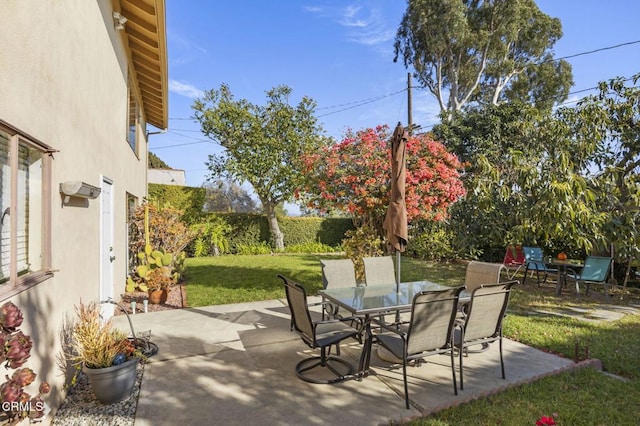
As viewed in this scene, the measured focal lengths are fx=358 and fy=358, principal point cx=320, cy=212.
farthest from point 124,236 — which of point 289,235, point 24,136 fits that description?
point 289,235

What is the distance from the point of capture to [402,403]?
3.47 m

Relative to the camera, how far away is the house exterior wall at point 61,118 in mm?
2658

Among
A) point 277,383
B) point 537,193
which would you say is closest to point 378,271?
point 277,383

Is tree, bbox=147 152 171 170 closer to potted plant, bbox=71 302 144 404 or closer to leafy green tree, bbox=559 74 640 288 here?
potted plant, bbox=71 302 144 404

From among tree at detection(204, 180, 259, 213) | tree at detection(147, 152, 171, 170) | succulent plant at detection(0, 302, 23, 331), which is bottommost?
succulent plant at detection(0, 302, 23, 331)

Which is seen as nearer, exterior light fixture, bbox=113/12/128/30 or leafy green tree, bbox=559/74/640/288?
exterior light fixture, bbox=113/12/128/30

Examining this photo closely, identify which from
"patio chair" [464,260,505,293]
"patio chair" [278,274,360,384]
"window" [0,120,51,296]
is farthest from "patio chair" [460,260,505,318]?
"window" [0,120,51,296]

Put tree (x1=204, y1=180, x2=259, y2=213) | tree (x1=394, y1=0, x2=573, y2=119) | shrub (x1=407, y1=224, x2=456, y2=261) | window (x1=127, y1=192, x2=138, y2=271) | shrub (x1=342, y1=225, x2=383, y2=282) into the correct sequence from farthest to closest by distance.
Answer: tree (x1=204, y1=180, x2=259, y2=213) → tree (x1=394, y1=0, x2=573, y2=119) → shrub (x1=407, y1=224, x2=456, y2=261) → window (x1=127, y1=192, x2=138, y2=271) → shrub (x1=342, y1=225, x2=383, y2=282)

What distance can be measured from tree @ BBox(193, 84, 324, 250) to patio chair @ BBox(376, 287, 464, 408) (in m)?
13.8

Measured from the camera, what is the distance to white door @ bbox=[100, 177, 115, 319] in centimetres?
576

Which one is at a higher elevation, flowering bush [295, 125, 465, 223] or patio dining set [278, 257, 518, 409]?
flowering bush [295, 125, 465, 223]

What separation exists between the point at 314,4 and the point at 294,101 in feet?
14.4

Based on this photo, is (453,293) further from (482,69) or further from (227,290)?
(482,69)

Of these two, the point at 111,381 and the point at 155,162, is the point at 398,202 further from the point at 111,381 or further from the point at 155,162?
the point at 155,162
